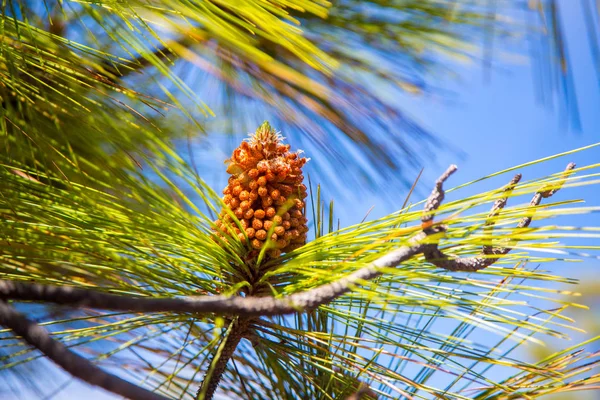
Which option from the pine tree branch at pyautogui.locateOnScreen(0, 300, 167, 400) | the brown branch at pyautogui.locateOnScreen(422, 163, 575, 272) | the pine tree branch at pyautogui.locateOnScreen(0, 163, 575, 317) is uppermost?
the brown branch at pyautogui.locateOnScreen(422, 163, 575, 272)

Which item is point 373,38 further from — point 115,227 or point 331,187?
point 115,227

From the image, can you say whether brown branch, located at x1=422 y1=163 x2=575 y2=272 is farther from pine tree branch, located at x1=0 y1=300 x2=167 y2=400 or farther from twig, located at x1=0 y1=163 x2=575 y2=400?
pine tree branch, located at x1=0 y1=300 x2=167 y2=400

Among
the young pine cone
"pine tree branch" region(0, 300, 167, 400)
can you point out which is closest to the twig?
"pine tree branch" region(0, 300, 167, 400)

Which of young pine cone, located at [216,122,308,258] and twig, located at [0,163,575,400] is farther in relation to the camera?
young pine cone, located at [216,122,308,258]

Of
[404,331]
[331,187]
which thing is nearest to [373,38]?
[331,187]

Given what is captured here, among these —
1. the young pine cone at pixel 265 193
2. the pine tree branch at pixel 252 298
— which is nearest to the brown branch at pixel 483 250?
the pine tree branch at pixel 252 298

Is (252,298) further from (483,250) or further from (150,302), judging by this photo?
(483,250)
